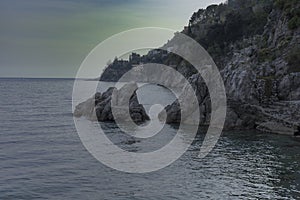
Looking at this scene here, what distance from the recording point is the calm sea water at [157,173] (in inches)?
1088

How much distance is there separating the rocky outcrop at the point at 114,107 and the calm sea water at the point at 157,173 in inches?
687

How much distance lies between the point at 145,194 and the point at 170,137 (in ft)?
80.7

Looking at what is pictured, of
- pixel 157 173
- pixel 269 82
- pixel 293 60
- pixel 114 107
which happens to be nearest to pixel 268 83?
pixel 269 82

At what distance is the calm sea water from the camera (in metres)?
27.6

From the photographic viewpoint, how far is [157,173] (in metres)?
33.3

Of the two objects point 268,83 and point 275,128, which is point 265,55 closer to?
point 268,83

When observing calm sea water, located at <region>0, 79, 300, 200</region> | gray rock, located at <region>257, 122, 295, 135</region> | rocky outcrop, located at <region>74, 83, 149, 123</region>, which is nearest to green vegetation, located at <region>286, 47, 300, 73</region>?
gray rock, located at <region>257, 122, 295, 135</region>

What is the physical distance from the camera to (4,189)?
28016mm

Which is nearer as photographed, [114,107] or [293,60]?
[114,107]

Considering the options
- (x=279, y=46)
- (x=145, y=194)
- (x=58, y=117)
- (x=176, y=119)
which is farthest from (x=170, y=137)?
(x=279, y=46)

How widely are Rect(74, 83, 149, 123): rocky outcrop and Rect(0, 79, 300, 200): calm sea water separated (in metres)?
17.4

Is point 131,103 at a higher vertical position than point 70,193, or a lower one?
higher

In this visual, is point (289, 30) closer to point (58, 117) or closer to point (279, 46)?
point (279, 46)

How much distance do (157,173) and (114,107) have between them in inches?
1429
